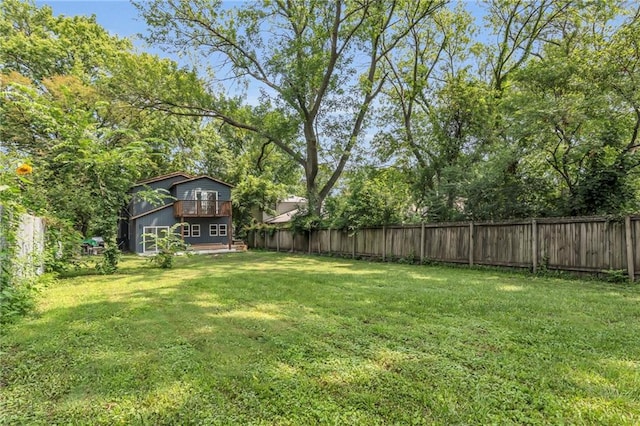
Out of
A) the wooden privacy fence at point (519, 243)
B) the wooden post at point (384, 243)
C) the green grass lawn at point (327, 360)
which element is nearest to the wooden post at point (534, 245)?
the wooden privacy fence at point (519, 243)

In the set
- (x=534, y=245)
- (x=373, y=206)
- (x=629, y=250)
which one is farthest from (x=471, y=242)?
(x=373, y=206)

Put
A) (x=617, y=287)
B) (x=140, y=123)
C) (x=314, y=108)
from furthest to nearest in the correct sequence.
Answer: (x=140, y=123), (x=314, y=108), (x=617, y=287)

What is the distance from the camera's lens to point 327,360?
3.10m

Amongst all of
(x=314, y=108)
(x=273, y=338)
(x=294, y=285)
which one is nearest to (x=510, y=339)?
(x=273, y=338)

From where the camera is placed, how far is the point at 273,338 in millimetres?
3729

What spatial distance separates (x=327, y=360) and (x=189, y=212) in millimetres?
22322

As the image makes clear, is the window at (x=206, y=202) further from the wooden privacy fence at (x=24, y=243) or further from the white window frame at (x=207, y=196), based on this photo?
the wooden privacy fence at (x=24, y=243)

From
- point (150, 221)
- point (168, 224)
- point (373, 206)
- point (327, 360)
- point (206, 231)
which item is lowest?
point (327, 360)

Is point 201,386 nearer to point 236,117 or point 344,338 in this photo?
point 344,338

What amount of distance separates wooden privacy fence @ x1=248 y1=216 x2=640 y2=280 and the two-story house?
12.7 m

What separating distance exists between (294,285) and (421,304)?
2940 millimetres

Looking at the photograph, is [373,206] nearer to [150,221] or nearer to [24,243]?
[24,243]

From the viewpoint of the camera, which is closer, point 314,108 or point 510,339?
point 510,339

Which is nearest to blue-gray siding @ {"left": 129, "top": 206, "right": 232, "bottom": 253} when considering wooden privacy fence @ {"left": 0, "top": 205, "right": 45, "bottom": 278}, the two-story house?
the two-story house
